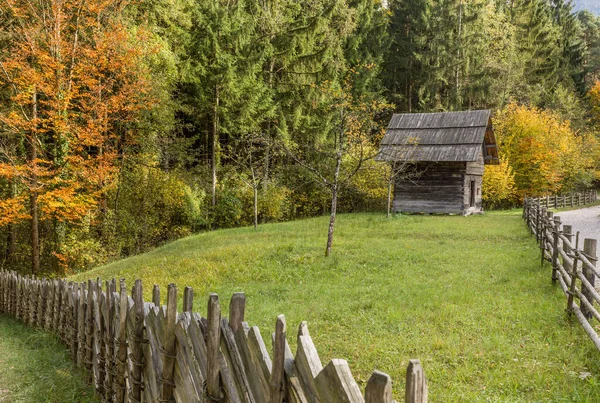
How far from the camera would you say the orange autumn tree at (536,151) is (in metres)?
35.7

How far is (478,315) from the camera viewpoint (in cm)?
793

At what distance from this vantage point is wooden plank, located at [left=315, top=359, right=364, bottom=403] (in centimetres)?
176

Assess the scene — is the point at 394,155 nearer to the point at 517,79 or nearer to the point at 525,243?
the point at 525,243

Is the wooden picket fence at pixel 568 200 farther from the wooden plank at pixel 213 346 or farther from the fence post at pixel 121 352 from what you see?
the wooden plank at pixel 213 346

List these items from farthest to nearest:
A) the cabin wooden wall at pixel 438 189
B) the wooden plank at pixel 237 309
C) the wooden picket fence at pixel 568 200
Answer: the wooden picket fence at pixel 568 200
the cabin wooden wall at pixel 438 189
the wooden plank at pixel 237 309

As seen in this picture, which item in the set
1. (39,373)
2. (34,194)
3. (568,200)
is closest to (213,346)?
(39,373)

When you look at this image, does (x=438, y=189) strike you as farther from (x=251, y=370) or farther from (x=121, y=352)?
(x=251, y=370)

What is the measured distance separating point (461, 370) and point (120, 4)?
24573 millimetres

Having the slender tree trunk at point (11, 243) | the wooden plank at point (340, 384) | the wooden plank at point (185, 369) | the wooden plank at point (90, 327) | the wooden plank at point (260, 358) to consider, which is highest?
the wooden plank at point (340, 384)

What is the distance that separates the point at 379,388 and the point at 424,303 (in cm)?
763

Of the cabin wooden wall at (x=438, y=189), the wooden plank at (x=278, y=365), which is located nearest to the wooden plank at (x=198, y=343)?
the wooden plank at (x=278, y=365)

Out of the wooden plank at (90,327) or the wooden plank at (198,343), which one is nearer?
the wooden plank at (198,343)

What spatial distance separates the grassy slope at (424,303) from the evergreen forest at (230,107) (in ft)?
11.3

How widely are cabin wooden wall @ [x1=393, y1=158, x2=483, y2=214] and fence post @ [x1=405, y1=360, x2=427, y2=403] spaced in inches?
1057
